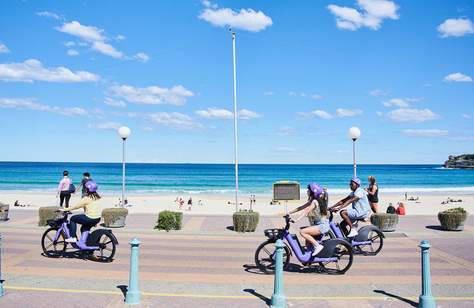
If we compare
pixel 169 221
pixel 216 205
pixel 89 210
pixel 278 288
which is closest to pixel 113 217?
pixel 169 221

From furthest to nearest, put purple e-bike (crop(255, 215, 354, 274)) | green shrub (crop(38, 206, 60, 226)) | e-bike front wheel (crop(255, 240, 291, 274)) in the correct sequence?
green shrub (crop(38, 206, 60, 226)) < e-bike front wheel (crop(255, 240, 291, 274)) < purple e-bike (crop(255, 215, 354, 274))

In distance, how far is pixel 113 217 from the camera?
14.8 meters

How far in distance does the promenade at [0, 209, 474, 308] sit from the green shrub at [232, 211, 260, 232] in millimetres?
1094

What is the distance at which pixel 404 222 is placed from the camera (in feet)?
55.4

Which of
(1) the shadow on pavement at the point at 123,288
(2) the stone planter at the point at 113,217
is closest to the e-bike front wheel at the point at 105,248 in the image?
(1) the shadow on pavement at the point at 123,288

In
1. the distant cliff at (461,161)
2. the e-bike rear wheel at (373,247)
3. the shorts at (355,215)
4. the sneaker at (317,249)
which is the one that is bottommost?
the e-bike rear wheel at (373,247)

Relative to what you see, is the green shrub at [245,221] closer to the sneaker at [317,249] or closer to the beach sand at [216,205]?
the sneaker at [317,249]

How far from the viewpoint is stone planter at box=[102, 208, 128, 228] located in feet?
48.3

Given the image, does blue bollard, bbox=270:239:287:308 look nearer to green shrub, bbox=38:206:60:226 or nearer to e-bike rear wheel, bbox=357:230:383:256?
e-bike rear wheel, bbox=357:230:383:256

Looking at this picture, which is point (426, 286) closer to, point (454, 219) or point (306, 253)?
point (306, 253)

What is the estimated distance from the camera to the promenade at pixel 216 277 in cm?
668

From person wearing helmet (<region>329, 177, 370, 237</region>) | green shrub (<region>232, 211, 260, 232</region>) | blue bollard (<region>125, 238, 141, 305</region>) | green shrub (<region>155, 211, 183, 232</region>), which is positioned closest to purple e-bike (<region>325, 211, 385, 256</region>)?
person wearing helmet (<region>329, 177, 370, 237</region>)

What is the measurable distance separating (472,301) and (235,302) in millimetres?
3609

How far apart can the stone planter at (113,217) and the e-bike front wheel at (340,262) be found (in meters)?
8.07
